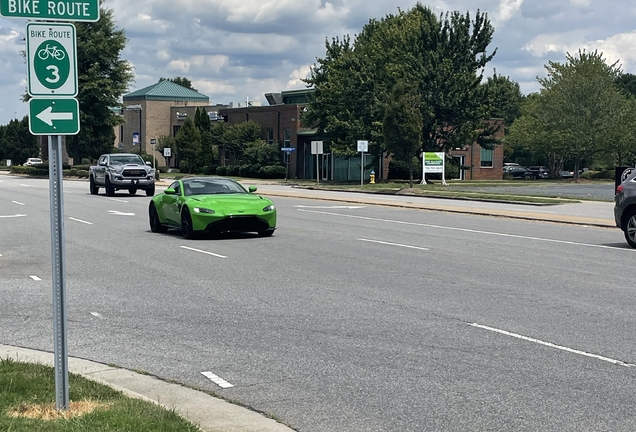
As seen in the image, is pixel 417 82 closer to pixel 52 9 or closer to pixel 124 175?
pixel 124 175

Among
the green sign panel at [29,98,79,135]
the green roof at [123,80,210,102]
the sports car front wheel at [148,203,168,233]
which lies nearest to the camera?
the green sign panel at [29,98,79,135]

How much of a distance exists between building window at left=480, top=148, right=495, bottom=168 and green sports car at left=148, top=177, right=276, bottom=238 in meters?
57.0

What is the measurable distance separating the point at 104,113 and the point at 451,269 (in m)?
70.2

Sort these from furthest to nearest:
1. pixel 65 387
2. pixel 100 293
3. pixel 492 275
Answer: pixel 492 275 < pixel 100 293 < pixel 65 387

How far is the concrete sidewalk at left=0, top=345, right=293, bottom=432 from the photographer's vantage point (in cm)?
593

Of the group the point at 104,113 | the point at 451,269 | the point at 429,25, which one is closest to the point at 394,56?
the point at 429,25

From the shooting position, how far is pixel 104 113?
80250mm

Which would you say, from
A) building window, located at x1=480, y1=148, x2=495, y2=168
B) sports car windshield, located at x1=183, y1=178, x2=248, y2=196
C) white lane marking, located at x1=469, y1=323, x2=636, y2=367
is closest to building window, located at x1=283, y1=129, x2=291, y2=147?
building window, located at x1=480, y1=148, x2=495, y2=168

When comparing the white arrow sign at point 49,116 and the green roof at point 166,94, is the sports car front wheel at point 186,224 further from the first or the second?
the green roof at point 166,94

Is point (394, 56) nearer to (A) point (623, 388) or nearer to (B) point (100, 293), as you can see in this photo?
(B) point (100, 293)

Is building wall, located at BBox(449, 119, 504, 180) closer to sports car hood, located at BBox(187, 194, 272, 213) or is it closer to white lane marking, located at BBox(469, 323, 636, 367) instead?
sports car hood, located at BBox(187, 194, 272, 213)

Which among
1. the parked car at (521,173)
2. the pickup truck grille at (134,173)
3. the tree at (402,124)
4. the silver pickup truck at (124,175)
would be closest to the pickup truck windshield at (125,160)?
the silver pickup truck at (124,175)

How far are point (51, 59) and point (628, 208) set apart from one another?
14234 mm

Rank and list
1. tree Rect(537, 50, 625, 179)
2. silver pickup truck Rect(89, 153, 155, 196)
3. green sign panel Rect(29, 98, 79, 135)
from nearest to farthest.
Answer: green sign panel Rect(29, 98, 79, 135) → silver pickup truck Rect(89, 153, 155, 196) → tree Rect(537, 50, 625, 179)
